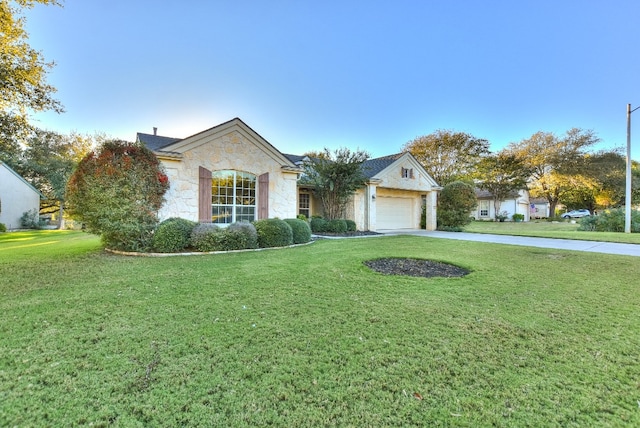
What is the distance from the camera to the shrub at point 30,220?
22.3 metres

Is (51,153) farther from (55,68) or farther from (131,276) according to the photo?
(131,276)

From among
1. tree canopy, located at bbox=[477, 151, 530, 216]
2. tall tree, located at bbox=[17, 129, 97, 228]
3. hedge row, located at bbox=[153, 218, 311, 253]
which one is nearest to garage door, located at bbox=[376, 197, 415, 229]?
hedge row, located at bbox=[153, 218, 311, 253]

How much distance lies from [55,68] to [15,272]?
8.74m

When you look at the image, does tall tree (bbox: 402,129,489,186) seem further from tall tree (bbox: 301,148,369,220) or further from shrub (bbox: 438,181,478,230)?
tall tree (bbox: 301,148,369,220)

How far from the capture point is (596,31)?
38.8ft

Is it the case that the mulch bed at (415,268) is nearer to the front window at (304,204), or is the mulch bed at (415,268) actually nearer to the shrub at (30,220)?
the front window at (304,204)

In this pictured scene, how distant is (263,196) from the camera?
39.5ft

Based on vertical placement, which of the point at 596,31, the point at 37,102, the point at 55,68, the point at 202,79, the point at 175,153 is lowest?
the point at 175,153

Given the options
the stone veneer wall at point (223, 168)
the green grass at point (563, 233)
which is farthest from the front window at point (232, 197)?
the green grass at point (563, 233)

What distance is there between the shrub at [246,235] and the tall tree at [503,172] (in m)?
29.9

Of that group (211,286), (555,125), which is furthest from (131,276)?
(555,125)

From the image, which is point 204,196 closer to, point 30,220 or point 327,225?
point 327,225

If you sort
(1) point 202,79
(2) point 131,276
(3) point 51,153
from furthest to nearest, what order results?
(3) point 51,153 < (1) point 202,79 < (2) point 131,276

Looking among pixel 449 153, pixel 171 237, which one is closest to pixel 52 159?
pixel 171 237
